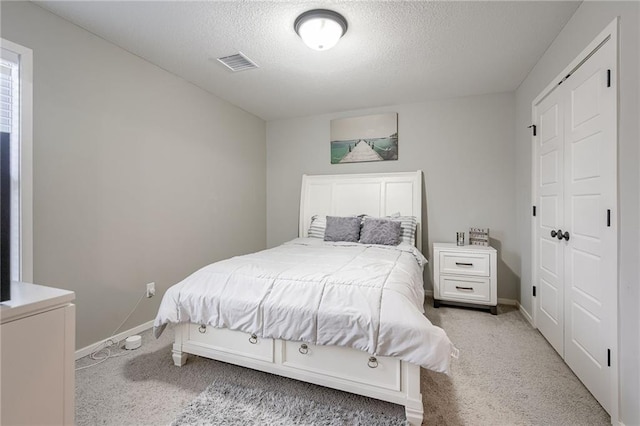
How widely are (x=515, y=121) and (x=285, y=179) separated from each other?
120 inches

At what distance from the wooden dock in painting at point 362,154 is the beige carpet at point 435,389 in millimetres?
2454

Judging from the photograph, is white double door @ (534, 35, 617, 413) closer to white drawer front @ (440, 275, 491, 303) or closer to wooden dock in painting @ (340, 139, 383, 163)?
white drawer front @ (440, 275, 491, 303)

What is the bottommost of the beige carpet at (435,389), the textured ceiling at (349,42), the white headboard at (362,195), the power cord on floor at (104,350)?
the beige carpet at (435,389)

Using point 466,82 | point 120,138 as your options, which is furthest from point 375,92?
point 120,138

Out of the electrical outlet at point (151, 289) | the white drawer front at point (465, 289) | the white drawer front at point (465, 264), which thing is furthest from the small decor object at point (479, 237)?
the electrical outlet at point (151, 289)

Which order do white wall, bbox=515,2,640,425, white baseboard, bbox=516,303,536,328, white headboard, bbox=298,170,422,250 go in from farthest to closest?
white headboard, bbox=298,170,422,250, white baseboard, bbox=516,303,536,328, white wall, bbox=515,2,640,425

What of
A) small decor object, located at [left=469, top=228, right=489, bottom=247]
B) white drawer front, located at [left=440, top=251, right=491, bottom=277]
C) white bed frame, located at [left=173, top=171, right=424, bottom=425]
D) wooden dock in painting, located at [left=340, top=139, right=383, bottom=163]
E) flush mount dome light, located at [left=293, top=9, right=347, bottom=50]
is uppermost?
flush mount dome light, located at [left=293, top=9, right=347, bottom=50]

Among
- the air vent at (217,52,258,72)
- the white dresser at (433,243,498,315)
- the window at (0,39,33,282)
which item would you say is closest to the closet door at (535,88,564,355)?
the white dresser at (433,243,498,315)

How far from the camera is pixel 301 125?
4.25 metres

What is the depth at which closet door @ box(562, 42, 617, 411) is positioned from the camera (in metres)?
1.53

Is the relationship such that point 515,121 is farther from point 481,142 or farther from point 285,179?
point 285,179

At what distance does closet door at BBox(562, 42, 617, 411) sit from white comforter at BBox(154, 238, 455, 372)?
1.00 metres

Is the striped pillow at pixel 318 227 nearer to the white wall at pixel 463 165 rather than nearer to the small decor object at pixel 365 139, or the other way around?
the white wall at pixel 463 165

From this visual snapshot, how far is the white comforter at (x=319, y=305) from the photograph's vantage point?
56.0 inches
